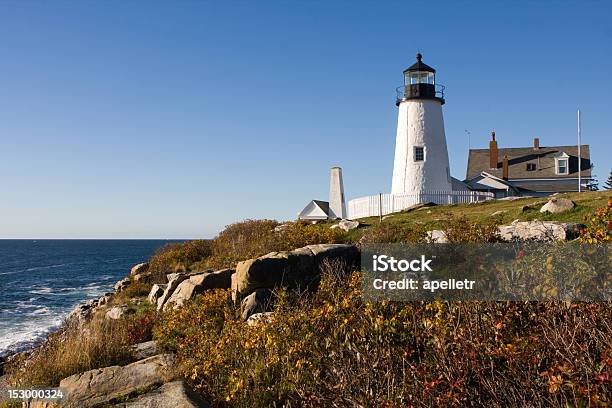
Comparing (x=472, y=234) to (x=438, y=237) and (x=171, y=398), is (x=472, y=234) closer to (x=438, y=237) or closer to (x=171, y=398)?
(x=438, y=237)

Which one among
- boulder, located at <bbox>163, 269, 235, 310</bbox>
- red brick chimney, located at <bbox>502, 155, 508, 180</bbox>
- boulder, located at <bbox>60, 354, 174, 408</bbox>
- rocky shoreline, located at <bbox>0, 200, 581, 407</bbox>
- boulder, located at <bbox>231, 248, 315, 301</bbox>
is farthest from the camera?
red brick chimney, located at <bbox>502, 155, 508, 180</bbox>

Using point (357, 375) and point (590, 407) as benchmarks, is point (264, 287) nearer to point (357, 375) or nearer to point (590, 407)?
point (357, 375)

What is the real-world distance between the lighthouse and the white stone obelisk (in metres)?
5.14

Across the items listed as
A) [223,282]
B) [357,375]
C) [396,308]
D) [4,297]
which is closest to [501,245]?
[396,308]

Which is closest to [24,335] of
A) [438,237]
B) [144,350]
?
[144,350]

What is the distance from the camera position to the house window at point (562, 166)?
43.4 metres

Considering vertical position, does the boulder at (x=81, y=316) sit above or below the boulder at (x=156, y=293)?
below

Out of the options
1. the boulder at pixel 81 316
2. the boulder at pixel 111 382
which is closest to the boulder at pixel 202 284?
the boulder at pixel 81 316

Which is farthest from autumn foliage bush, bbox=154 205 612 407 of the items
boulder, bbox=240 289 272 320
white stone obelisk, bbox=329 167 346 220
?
white stone obelisk, bbox=329 167 346 220

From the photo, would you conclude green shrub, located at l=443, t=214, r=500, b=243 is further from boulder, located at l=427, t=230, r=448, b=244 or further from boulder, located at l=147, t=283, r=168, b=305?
boulder, located at l=147, t=283, r=168, b=305

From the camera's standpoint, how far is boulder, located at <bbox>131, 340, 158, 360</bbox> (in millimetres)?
9978

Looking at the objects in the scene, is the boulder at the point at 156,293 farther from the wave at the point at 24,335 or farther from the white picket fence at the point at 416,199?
the white picket fence at the point at 416,199

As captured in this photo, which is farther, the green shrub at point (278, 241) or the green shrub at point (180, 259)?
the green shrub at point (180, 259)

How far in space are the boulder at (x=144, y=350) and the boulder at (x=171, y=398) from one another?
273cm
